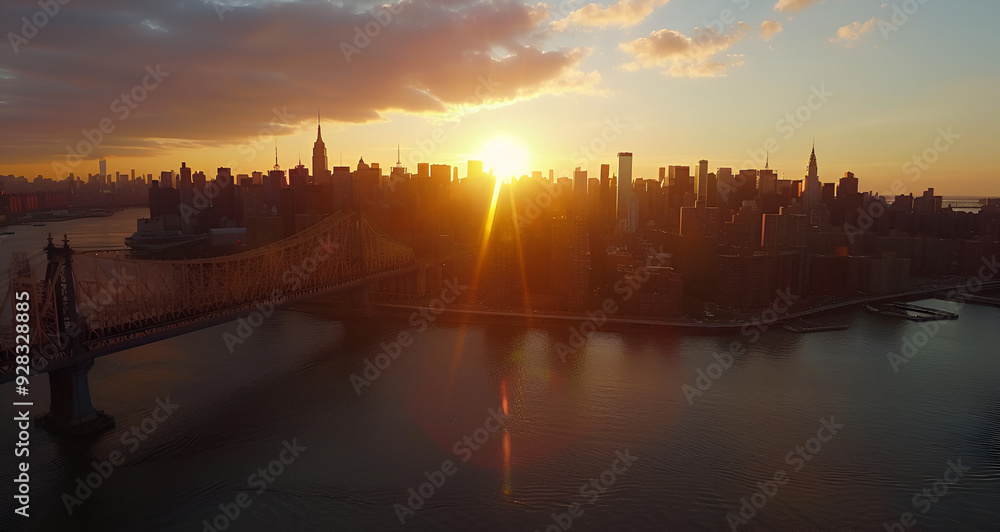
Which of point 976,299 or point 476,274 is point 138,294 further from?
point 976,299

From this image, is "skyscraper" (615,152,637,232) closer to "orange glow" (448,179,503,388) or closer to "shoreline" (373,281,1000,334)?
"orange glow" (448,179,503,388)

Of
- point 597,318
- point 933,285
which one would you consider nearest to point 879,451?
point 597,318

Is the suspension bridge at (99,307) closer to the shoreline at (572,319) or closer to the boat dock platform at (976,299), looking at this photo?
the shoreline at (572,319)

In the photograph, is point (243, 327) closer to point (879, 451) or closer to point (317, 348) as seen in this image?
point (317, 348)

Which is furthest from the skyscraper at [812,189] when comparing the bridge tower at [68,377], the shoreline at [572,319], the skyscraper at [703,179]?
the bridge tower at [68,377]

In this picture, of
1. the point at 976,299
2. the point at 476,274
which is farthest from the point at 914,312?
the point at 476,274

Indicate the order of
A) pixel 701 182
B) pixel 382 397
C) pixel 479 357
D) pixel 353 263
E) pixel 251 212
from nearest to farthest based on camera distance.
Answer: pixel 382 397 → pixel 479 357 → pixel 353 263 → pixel 251 212 → pixel 701 182
